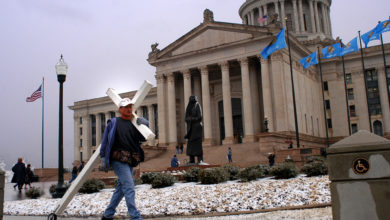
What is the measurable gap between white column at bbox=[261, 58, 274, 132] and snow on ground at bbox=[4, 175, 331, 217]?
33111 mm

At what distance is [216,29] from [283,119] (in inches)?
553

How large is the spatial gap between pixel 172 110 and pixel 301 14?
118 ft

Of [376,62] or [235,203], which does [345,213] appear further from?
[376,62]

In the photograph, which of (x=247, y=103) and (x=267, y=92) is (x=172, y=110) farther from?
(x=267, y=92)

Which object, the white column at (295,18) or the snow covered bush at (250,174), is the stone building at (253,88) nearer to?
the white column at (295,18)

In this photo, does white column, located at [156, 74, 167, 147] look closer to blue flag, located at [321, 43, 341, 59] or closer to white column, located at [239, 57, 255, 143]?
white column, located at [239, 57, 255, 143]

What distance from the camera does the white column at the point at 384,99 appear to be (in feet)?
185

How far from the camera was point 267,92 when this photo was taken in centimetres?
4594

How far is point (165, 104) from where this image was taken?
176 ft

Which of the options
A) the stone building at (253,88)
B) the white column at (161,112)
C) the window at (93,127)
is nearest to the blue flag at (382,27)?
the stone building at (253,88)

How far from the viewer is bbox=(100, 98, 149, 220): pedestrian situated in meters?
7.10

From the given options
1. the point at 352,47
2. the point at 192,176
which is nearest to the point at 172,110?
the point at 352,47

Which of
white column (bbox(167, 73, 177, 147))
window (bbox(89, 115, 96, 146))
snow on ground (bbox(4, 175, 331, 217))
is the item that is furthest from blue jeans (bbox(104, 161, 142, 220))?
window (bbox(89, 115, 96, 146))

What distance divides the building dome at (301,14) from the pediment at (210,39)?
25.0 metres
